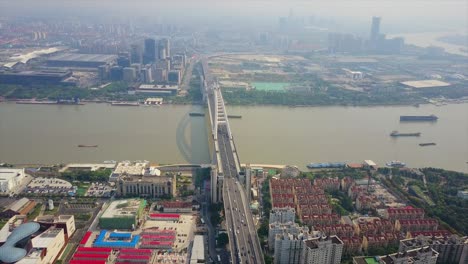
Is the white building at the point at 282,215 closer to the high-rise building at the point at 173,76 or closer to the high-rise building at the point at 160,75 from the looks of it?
the high-rise building at the point at 173,76

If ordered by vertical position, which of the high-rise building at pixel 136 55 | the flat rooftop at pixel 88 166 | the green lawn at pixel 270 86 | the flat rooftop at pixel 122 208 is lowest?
the flat rooftop at pixel 88 166

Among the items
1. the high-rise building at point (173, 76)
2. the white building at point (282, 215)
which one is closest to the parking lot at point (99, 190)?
the white building at point (282, 215)

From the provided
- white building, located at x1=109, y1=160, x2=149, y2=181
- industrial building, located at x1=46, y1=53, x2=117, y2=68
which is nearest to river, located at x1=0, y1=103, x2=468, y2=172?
white building, located at x1=109, y1=160, x2=149, y2=181

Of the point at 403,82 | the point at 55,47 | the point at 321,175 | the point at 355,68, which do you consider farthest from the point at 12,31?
the point at 321,175

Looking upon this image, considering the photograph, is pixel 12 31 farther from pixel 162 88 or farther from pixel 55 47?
pixel 162 88

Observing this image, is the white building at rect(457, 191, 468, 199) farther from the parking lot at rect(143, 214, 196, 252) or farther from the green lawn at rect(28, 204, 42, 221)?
the green lawn at rect(28, 204, 42, 221)
